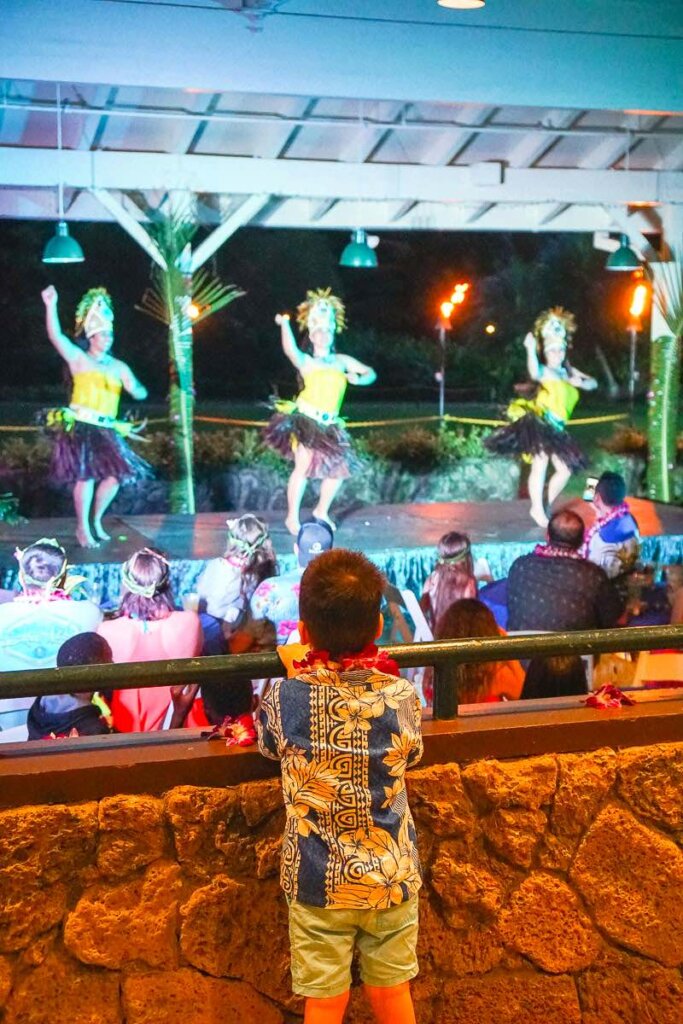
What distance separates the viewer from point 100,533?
658 centimetres

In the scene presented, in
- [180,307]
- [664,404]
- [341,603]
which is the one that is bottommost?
[341,603]

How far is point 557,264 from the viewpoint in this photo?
7582 millimetres

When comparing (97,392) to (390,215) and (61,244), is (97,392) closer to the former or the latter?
(61,244)

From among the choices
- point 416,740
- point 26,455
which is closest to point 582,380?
point 26,455

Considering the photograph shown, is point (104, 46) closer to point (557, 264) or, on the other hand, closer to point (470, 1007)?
point (557, 264)

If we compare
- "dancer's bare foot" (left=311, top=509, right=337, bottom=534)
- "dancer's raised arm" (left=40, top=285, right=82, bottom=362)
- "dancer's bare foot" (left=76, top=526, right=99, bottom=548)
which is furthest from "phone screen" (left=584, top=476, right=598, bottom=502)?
"dancer's raised arm" (left=40, top=285, right=82, bottom=362)

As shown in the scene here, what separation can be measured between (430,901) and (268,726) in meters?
0.57

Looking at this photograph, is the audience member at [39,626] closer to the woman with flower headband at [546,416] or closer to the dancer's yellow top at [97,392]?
the dancer's yellow top at [97,392]

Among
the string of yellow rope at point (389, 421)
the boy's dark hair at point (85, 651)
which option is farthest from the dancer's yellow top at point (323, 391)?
the boy's dark hair at point (85, 651)

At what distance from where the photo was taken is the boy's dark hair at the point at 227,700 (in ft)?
9.20

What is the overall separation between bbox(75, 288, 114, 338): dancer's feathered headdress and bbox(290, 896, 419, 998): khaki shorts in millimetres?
5048

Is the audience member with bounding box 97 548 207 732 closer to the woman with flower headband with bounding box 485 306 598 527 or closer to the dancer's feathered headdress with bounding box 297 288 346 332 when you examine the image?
the dancer's feathered headdress with bounding box 297 288 346 332

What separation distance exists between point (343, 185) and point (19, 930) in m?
5.58

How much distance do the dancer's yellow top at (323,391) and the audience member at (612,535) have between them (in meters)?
1.64
